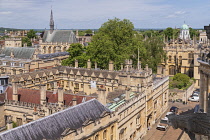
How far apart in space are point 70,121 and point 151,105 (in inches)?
628

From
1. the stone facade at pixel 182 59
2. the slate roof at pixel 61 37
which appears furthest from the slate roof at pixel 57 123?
the slate roof at pixel 61 37

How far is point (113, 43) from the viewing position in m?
49.0

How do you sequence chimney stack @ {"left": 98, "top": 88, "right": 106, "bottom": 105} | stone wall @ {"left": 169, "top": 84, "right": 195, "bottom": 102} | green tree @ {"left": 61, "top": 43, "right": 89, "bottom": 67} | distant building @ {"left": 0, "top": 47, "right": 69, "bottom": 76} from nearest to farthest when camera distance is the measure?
chimney stack @ {"left": 98, "top": 88, "right": 106, "bottom": 105}, stone wall @ {"left": 169, "top": 84, "right": 195, "bottom": 102}, distant building @ {"left": 0, "top": 47, "right": 69, "bottom": 76}, green tree @ {"left": 61, "top": 43, "right": 89, "bottom": 67}

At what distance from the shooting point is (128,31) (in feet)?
171

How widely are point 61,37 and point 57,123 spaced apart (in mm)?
62168

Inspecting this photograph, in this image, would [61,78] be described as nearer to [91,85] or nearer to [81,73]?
[81,73]

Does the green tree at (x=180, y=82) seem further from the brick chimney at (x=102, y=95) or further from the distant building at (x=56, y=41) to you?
the distant building at (x=56, y=41)

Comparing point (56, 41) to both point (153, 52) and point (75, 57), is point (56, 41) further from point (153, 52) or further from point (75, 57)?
point (153, 52)

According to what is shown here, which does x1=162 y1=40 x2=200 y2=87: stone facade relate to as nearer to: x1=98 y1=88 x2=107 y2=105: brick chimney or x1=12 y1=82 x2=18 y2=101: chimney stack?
x1=98 y1=88 x2=107 y2=105: brick chimney

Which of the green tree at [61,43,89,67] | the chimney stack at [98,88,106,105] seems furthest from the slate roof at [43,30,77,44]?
the chimney stack at [98,88,106,105]

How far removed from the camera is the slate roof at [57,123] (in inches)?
657

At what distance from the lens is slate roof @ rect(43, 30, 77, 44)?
7731 cm

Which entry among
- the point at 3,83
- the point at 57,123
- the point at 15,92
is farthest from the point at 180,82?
the point at 57,123

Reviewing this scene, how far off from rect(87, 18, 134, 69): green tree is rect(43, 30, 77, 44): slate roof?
24.4 m
